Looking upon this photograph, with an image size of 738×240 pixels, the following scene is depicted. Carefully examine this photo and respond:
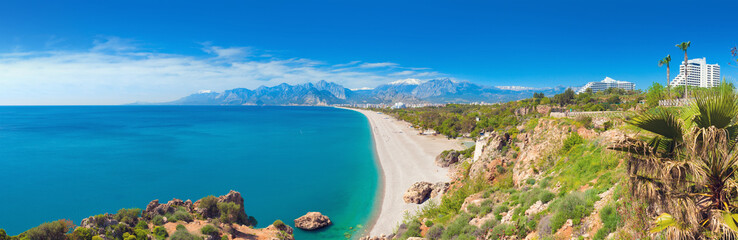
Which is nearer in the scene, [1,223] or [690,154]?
[690,154]

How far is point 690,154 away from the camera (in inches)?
182

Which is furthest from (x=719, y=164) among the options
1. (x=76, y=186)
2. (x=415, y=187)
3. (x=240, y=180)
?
(x=76, y=186)

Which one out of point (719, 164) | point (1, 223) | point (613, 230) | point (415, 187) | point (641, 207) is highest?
point (719, 164)

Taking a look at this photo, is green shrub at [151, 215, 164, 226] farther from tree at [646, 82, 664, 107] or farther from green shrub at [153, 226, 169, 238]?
tree at [646, 82, 664, 107]

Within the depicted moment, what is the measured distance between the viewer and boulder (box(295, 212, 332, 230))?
28328mm

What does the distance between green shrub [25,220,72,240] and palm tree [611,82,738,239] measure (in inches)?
915

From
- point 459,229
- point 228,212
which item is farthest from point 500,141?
point 228,212

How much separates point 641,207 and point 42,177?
6516cm

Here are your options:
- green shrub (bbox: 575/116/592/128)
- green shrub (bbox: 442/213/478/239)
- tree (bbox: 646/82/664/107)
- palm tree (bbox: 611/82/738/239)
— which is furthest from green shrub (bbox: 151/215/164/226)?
green shrub (bbox: 575/116/592/128)

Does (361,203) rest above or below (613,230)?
below

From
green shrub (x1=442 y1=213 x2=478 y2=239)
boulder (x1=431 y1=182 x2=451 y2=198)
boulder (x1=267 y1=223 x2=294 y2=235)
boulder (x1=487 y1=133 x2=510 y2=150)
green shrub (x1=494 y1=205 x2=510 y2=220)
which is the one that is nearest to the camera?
green shrub (x1=442 y1=213 x2=478 y2=239)

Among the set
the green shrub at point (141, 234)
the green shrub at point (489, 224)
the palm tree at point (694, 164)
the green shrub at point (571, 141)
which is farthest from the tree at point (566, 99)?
the green shrub at point (141, 234)

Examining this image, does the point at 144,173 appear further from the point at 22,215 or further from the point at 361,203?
the point at 361,203

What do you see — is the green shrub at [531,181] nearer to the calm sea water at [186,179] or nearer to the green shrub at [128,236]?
the calm sea water at [186,179]
